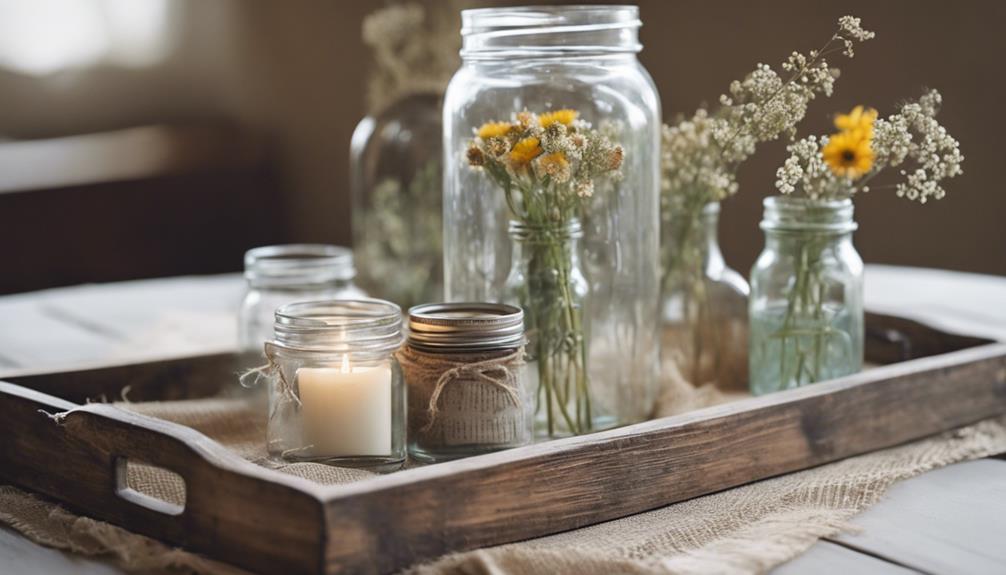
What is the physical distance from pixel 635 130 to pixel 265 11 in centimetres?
291

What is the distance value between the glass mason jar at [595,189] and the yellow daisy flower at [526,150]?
0.31 feet

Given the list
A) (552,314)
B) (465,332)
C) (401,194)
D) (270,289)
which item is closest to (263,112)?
(401,194)

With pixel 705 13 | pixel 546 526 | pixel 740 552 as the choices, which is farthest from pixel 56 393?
pixel 705 13

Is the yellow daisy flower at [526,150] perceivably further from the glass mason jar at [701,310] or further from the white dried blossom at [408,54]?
the white dried blossom at [408,54]

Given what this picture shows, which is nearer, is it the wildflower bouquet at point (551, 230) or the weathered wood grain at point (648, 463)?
the weathered wood grain at point (648, 463)

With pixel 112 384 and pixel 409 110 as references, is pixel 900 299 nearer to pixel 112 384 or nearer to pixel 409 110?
pixel 409 110

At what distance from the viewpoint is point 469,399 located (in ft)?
2.86

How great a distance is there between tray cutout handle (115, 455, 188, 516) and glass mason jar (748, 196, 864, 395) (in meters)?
0.54

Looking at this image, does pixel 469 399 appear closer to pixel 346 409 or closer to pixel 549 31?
pixel 346 409

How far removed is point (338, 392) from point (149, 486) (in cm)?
15

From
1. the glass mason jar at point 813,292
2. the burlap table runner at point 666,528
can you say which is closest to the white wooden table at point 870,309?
the burlap table runner at point 666,528

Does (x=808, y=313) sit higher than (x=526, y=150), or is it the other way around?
(x=526, y=150)

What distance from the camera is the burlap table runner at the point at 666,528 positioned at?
0.73 meters

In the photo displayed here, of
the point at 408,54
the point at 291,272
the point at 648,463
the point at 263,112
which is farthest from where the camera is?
the point at 263,112
